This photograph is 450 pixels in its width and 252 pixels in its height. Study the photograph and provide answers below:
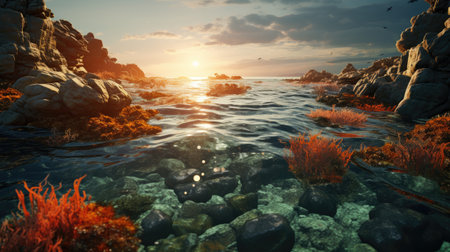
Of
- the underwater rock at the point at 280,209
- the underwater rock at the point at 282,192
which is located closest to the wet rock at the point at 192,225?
the underwater rock at the point at 280,209

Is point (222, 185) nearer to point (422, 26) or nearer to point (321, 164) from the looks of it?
point (321, 164)

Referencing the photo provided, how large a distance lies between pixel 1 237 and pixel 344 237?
4.54m

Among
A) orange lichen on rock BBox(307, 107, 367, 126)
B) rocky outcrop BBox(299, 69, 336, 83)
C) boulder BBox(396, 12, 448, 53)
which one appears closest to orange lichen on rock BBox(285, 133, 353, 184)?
orange lichen on rock BBox(307, 107, 367, 126)

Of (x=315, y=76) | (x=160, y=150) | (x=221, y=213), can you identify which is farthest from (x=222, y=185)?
(x=315, y=76)

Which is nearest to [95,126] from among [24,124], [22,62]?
[24,124]

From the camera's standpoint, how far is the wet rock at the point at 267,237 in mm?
2967

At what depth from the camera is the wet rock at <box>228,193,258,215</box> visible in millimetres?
3879

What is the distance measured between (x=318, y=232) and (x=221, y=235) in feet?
5.17

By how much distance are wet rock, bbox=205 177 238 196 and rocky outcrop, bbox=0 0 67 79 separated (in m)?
15.5

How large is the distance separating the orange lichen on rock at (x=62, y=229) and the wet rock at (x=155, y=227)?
0.49ft

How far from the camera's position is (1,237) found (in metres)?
2.29

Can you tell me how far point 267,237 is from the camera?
3.00m

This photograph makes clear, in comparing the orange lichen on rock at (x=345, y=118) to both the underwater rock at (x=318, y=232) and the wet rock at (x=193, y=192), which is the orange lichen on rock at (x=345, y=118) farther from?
the wet rock at (x=193, y=192)

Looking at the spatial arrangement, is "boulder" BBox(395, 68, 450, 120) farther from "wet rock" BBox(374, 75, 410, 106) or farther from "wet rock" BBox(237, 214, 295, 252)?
"wet rock" BBox(237, 214, 295, 252)
